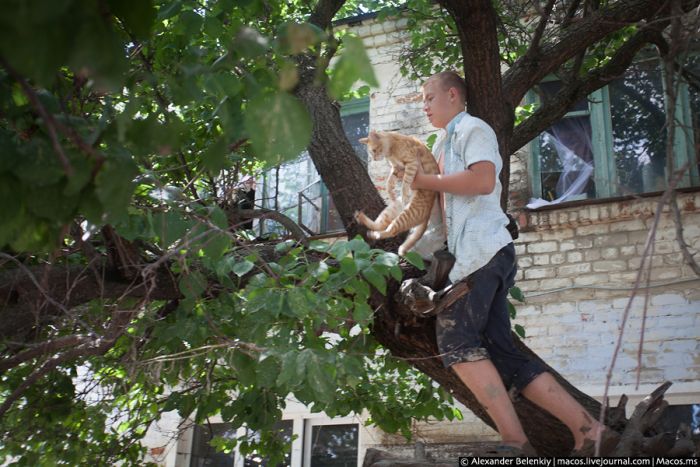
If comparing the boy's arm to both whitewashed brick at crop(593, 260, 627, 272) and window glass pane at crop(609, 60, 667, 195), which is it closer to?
whitewashed brick at crop(593, 260, 627, 272)

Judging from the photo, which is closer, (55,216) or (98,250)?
(55,216)

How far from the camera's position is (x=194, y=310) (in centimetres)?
408

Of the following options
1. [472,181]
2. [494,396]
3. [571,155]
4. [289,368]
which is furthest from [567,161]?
[289,368]

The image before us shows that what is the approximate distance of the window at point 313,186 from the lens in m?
8.93

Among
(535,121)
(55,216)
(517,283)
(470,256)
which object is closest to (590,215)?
(517,283)

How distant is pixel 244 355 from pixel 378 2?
16.9 ft

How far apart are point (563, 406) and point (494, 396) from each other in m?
0.36

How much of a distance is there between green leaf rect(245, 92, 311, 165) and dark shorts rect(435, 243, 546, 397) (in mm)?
1967

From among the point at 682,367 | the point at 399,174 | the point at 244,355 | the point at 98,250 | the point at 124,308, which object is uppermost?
the point at 399,174

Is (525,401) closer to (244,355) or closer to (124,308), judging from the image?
(244,355)

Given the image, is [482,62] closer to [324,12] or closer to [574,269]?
[324,12]

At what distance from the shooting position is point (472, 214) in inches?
136

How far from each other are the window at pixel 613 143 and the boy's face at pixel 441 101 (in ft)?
14.0

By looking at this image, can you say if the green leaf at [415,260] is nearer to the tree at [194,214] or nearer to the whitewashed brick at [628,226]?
the tree at [194,214]
